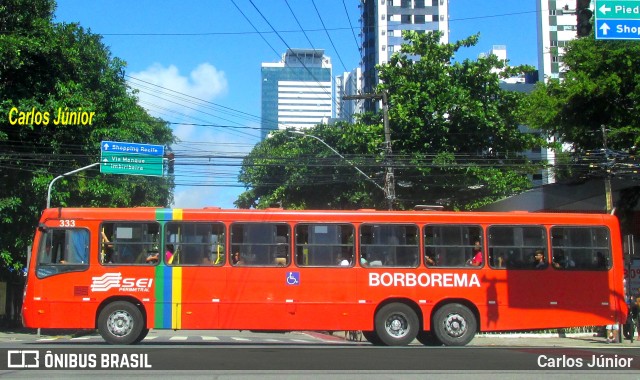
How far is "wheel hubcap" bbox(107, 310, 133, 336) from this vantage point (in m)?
16.7

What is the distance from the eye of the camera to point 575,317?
57.7 ft

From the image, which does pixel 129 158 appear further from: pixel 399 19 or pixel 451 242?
pixel 399 19

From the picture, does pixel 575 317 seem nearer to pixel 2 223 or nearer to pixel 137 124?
pixel 2 223

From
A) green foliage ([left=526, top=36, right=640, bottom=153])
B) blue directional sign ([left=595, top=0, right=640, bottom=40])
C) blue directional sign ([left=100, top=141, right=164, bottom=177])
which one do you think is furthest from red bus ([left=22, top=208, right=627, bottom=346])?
blue directional sign ([left=100, top=141, right=164, bottom=177])

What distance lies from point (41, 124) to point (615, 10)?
65.0 ft

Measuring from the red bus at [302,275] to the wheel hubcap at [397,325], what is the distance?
0.03 meters

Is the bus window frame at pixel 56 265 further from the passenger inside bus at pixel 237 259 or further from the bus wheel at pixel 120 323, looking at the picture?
the passenger inside bus at pixel 237 259

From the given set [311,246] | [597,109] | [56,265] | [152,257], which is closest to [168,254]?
[152,257]

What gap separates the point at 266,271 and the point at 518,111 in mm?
21976

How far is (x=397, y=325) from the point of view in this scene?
1716 cm

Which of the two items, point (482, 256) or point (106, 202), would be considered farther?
point (106, 202)

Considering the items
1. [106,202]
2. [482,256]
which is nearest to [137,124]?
[106,202]

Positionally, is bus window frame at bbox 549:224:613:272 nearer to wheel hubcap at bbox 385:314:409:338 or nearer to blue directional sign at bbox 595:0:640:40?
wheel hubcap at bbox 385:314:409:338

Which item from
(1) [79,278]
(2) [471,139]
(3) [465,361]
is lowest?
(3) [465,361]
